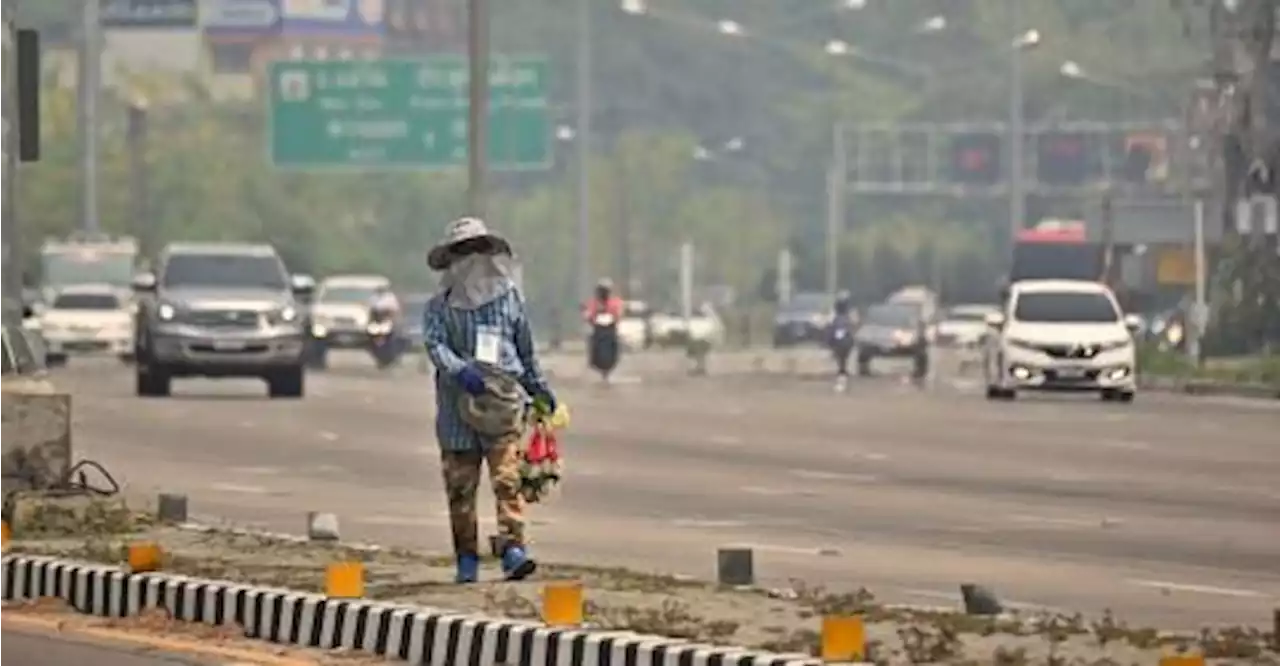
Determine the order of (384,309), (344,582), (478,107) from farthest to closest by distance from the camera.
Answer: (384,309) < (478,107) < (344,582)

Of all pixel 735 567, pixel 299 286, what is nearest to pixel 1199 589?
pixel 735 567

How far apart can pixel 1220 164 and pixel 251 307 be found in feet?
135

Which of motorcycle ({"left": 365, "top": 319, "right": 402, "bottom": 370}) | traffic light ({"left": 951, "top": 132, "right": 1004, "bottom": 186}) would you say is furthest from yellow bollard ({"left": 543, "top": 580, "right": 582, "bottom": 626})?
traffic light ({"left": 951, "top": 132, "right": 1004, "bottom": 186})

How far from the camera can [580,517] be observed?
3020 cm

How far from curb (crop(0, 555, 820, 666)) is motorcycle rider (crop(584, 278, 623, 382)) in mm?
44977

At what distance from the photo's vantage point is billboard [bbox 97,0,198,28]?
131 m

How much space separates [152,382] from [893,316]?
3241 cm

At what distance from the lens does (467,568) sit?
2125 centimetres

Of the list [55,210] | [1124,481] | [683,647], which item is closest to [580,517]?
[1124,481]

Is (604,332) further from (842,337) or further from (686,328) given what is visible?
(686,328)

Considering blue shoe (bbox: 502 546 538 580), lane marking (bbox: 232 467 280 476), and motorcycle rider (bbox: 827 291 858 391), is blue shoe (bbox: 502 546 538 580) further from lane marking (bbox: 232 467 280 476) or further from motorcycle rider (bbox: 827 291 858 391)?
motorcycle rider (bbox: 827 291 858 391)

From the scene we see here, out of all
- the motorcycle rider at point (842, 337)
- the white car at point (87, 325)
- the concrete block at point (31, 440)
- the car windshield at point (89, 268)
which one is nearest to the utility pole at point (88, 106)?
the car windshield at point (89, 268)

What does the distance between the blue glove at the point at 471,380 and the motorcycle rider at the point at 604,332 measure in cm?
4667

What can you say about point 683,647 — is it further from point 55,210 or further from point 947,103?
point 947,103
